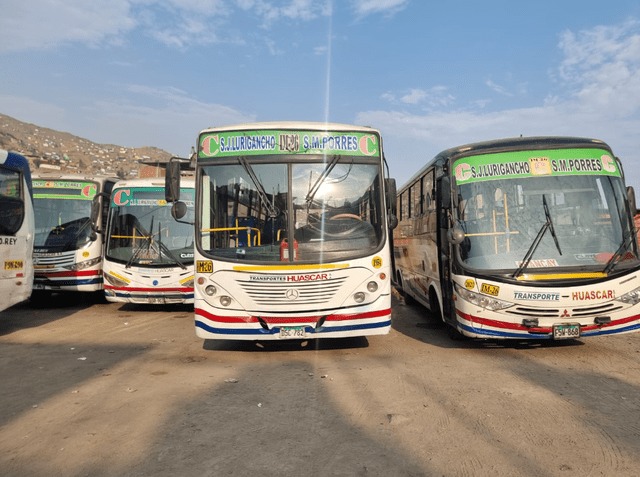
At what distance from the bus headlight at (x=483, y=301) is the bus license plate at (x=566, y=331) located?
0.64 metres

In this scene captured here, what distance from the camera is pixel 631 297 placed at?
6.28 meters

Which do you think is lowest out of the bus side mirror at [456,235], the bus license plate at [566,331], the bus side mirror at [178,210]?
the bus license plate at [566,331]

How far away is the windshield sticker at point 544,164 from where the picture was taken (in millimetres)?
6727

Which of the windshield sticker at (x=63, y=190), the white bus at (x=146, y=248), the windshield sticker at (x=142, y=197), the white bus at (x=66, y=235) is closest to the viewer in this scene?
the white bus at (x=146, y=248)

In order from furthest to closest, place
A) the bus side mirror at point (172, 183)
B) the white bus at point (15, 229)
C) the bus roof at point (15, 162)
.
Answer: the bus roof at point (15, 162), the white bus at point (15, 229), the bus side mirror at point (172, 183)

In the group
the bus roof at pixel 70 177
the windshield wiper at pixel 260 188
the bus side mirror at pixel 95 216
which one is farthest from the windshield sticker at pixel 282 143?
the bus roof at pixel 70 177

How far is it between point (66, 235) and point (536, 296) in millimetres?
10437

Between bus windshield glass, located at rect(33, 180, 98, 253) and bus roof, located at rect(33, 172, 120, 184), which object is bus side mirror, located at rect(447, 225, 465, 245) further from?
bus roof, located at rect(33, 172, 120, 184)

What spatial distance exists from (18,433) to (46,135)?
7197 centimetres

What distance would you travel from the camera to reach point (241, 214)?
22.0ft

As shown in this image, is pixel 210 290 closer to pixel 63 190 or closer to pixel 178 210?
pixel 178 210

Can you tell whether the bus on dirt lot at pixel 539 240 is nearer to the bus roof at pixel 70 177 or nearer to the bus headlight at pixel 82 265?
the bus headlight at pixel 82 265

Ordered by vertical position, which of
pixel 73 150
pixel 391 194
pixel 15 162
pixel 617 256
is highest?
pixel 73 150

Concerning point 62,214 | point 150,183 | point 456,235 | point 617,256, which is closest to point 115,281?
point 150,183
